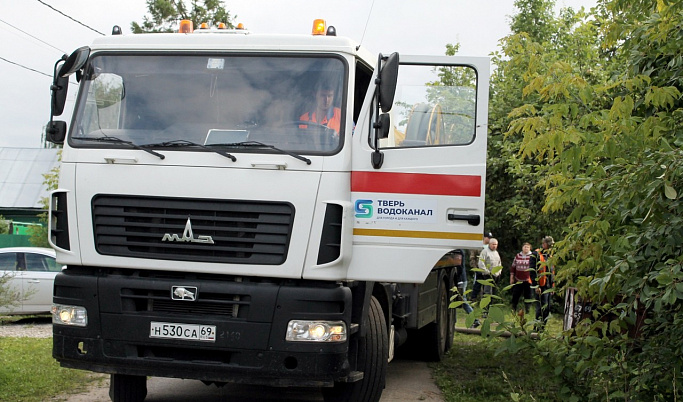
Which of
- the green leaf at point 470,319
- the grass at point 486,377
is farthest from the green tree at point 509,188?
the green leaf at point 470,319

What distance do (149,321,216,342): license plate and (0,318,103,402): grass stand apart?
86.3 inches

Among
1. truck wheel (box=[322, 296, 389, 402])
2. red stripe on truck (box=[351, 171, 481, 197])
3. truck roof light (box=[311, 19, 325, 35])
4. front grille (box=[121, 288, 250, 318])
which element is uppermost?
truck roof light (box=[311, 19, 325, 35])

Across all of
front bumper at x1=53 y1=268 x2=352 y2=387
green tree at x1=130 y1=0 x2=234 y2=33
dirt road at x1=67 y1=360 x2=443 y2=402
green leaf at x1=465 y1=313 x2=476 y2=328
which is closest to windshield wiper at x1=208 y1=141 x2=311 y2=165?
front bumper at x1=53 y1=268 x2=352 y2=387

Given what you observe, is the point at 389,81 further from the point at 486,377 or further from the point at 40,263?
the point at 40,263

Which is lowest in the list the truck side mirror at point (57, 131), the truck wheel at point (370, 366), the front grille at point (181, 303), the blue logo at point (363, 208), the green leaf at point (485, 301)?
the truck wheel at point (370, 366)

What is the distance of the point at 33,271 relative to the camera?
15.0 m

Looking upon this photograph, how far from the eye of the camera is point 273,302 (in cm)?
625

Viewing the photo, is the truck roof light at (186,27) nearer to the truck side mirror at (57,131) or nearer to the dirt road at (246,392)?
the truck side mirror at (57,131)

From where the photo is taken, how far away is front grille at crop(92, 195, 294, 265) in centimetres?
632

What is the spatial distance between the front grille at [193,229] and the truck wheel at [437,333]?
15.2 ft

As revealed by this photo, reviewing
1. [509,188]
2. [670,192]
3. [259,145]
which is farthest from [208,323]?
[509,188]

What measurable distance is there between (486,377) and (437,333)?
50.1 inches

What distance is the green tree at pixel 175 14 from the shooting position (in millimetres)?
32875

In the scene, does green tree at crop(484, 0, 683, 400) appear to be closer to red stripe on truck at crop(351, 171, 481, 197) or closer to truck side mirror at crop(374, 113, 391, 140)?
red stripe on truck at crop(351, 171, 481, 197)
